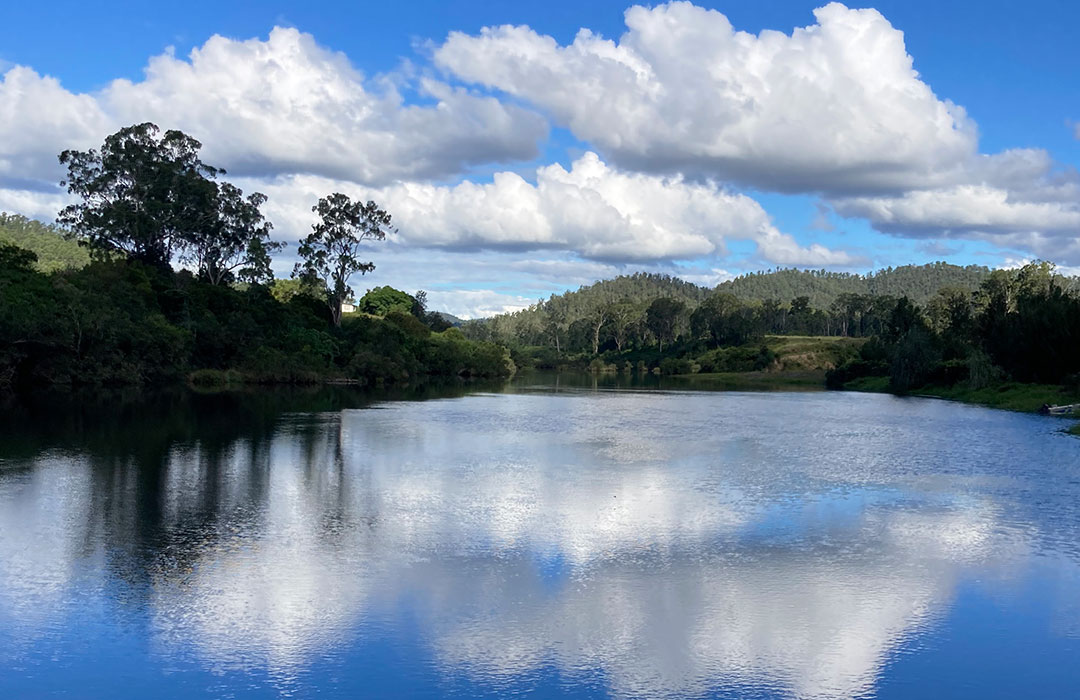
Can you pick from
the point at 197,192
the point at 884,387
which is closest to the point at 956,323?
the point at 884,387

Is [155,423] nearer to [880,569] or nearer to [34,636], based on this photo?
[34,636]

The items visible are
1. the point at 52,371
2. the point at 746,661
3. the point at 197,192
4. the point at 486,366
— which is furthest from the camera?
the point at 486,366

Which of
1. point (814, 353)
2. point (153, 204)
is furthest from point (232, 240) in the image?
point (814, 353)

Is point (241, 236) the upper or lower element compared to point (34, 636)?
upper

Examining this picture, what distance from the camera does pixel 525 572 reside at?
47.2 feet

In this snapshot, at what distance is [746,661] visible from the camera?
10594 mm

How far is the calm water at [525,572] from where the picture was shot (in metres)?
10.2

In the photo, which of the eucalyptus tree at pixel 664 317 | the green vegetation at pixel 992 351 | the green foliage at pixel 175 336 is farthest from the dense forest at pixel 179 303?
the eucalyptus tree at pixel 664 317

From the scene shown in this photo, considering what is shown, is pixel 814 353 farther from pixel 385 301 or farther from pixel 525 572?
pixel 525 572

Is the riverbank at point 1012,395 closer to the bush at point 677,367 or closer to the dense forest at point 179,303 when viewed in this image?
the dense forest at point 179,303

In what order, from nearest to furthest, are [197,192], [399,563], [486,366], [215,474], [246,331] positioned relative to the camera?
[399,563] < [215,474] < [246,331] < [197,192] < [486,366]

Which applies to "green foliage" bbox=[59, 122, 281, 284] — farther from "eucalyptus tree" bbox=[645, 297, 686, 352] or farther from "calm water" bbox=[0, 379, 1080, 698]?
"eucalyptus tree" bbox=[645, 297, 686, 352]

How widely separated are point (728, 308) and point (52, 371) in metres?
138

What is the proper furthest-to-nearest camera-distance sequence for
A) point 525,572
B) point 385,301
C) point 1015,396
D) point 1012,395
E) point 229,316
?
point 385,301
point 229,316
point 1012,395
point 1015,396
point 525,572
